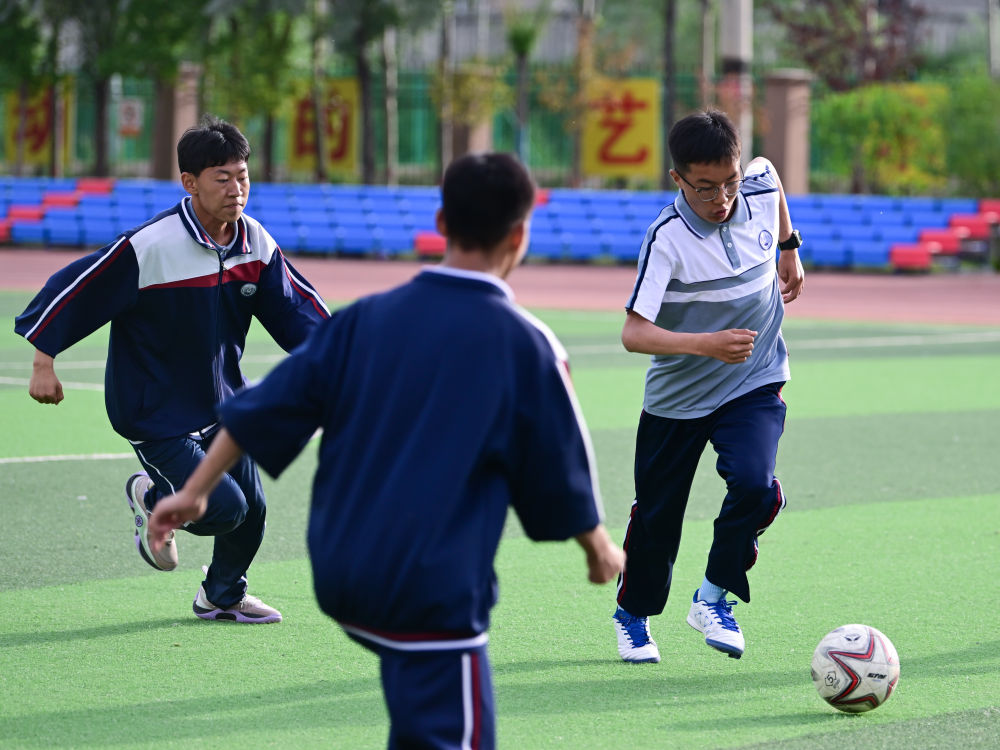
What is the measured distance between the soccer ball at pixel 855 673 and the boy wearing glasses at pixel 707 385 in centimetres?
52

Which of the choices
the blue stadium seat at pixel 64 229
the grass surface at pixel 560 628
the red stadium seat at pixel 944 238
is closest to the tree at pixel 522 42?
the blue stadium seat at pixel 64 229

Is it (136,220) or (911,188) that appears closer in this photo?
(136,220)

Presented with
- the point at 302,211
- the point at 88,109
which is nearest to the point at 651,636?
the point at 302,211

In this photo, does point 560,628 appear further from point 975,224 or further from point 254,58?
point 254,58

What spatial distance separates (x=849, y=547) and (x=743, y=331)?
108 inches

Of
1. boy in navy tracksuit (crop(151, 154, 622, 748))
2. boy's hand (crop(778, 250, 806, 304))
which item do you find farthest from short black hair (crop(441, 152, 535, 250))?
boy's hand (crop(778, 250, 806, 304))

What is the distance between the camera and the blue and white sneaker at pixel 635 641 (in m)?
5.39

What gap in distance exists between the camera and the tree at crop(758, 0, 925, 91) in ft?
145

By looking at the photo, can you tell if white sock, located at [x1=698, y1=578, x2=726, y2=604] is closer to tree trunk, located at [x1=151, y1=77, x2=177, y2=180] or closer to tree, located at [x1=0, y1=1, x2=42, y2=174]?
tree trunk, located at [x1=151, y1=77, x2=177, y2=180]

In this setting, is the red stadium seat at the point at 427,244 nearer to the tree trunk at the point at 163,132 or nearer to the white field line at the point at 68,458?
the tree trunk at the point at 163,132

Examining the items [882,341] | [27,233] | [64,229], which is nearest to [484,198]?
[882,341]

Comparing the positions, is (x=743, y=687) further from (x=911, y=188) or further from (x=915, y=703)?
(x=911, y=188)

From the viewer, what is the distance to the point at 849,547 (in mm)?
7324

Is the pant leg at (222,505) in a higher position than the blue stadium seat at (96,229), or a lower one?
higher
